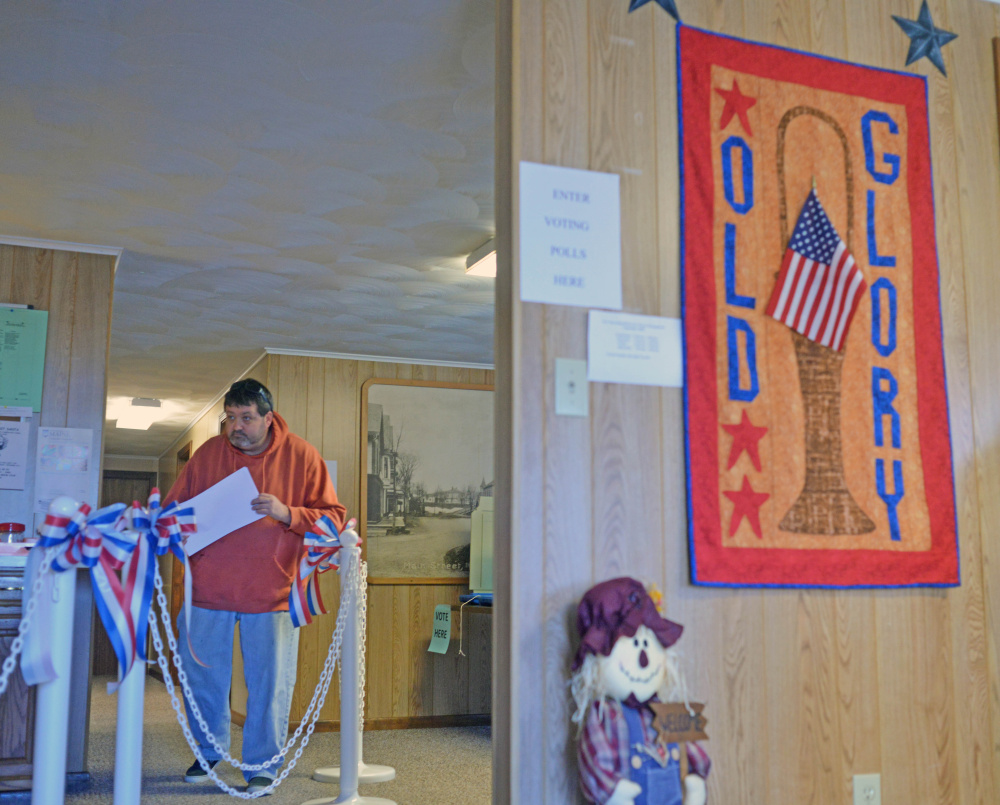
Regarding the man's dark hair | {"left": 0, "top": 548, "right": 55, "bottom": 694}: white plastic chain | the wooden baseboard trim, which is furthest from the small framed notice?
the wooden baseboard trim

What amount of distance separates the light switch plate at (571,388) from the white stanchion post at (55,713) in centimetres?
113

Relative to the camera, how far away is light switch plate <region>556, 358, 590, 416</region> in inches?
82.4

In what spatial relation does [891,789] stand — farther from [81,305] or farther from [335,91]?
[81,305]

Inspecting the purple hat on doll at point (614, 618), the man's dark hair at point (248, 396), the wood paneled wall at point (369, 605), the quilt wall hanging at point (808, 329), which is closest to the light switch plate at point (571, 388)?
the quilt wall hanging at point (808, 329)

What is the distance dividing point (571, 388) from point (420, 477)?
4073mm

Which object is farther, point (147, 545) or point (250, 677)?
point (250, 677)

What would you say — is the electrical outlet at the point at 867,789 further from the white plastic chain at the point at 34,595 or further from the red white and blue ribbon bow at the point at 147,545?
the white plastic chain at the point at 34,595

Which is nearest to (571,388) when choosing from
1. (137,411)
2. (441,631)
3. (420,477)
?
(441,631)

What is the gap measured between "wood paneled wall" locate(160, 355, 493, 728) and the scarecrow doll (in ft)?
12.9

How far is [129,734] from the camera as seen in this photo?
2.17 meters

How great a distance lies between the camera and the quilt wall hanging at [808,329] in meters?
2.23

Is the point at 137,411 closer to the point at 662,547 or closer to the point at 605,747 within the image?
the point at 662,547

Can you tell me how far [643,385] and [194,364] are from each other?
4.67 m

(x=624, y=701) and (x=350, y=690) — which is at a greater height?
(x=624, y=701)
